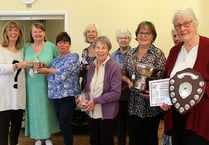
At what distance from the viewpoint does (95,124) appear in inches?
69.8

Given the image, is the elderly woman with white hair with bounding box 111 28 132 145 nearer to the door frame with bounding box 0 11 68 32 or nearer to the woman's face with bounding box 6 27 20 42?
the woman's face with bounding box 6 27 20 42

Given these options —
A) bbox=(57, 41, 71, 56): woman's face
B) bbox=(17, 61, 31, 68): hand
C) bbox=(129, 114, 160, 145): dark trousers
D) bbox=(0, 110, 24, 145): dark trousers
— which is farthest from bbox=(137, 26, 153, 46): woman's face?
bbox=(0, 110, 24, 145): dark trousers

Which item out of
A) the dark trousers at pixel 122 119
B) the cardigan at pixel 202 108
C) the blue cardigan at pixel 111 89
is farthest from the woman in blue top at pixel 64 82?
the cardigan at pixel 202 108

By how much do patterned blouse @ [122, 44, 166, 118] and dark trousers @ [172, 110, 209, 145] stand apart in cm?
36

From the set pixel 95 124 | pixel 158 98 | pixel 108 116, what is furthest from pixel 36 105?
pixel 158 98

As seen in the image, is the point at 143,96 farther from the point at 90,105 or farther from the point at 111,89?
the point at 90,105

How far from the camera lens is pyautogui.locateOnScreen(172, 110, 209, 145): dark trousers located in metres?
1.18

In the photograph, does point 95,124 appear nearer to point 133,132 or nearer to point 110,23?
point 133,132

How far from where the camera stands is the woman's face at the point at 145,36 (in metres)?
1.68

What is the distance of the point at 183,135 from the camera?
4.20ft

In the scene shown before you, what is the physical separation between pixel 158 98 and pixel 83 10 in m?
2.41

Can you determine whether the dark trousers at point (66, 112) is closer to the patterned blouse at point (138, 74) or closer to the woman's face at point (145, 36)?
the patterned blouse at point (138, 74)

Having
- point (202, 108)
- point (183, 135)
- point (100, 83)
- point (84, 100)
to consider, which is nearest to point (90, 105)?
point (84, 100)

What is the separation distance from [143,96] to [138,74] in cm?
20
